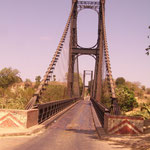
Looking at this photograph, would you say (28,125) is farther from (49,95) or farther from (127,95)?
(127,95)

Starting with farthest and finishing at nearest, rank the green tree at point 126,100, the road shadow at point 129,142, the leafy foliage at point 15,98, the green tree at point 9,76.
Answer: the green tree at point 9,76
the green tree at point 126,100
the leafy foliage at point 15,98
the road shadow at point 129,142

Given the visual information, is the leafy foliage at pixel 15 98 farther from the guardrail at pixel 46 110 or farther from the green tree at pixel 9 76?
the green tree at pixel 9 76

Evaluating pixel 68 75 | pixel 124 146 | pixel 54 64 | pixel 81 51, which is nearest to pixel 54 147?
pixel 124 146

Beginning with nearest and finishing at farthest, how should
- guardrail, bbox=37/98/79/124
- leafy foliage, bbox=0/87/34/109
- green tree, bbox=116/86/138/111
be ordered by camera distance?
leafy foliage, bbox=0/87/34/109 < guardrail, bbox=37/98/79/124 < green tree, bbox=116/86/138/111

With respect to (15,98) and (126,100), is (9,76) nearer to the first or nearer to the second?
(126,100)

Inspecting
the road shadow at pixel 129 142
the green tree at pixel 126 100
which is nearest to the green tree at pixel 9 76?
the green tree at pixel 126 100

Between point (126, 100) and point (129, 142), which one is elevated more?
point (126, 100)

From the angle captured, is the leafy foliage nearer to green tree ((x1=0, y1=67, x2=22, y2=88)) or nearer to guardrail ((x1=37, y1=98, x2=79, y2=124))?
guardrail ((x1=37, y1=98, x2=79, y2=124))

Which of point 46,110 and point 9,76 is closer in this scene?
point 46,110

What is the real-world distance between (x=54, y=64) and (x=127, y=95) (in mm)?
32560

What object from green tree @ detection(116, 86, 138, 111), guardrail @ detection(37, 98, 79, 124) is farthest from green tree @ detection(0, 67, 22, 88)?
guardrail @ detection(37, 98, 79, 124)

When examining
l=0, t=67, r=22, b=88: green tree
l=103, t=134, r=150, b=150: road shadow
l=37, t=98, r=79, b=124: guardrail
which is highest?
l=0, t=67, r=22, b=88: green tree

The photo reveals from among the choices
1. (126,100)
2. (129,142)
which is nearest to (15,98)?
(129,142)

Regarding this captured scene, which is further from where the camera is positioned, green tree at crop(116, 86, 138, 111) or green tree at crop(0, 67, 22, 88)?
green tree at crop(0, 67, 22, 88)
